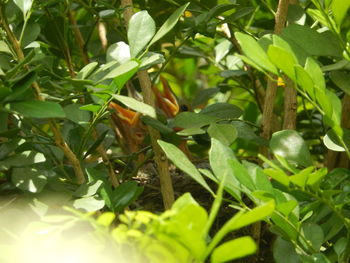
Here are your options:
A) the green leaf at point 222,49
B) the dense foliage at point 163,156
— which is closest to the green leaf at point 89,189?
the dense foliage at point 163,156

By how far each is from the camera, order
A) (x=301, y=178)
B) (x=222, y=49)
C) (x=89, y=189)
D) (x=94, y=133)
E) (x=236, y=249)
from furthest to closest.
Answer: (x=222, y=49)
(x=94, y=133)
(x=89, y=189)
(x=301, y=178)
(x=236, y=249)

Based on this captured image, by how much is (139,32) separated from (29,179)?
0.59 ft

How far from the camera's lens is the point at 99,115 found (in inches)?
23.6

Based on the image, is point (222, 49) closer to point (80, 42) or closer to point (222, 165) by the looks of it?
point (80, 42)

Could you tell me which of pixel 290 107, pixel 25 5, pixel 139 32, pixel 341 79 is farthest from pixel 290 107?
pixel 25 5

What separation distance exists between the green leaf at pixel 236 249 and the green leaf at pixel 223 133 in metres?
0.26

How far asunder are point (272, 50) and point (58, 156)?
0.32 meters

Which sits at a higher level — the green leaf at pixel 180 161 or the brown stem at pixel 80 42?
the green leaf at pixel 180 161

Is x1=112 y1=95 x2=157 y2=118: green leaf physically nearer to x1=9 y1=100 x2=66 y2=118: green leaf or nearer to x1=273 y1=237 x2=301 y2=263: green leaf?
x1=9 y1=100 x2=66 y2=118: green leaf

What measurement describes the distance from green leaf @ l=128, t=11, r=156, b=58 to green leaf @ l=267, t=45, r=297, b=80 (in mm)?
154

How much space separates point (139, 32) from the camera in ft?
1.99

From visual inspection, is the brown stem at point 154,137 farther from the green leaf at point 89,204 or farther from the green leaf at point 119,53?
the green leaf at point 89,204

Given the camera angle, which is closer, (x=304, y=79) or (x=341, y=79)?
(x=304, y=79)

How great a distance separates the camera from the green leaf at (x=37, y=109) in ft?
1.63
